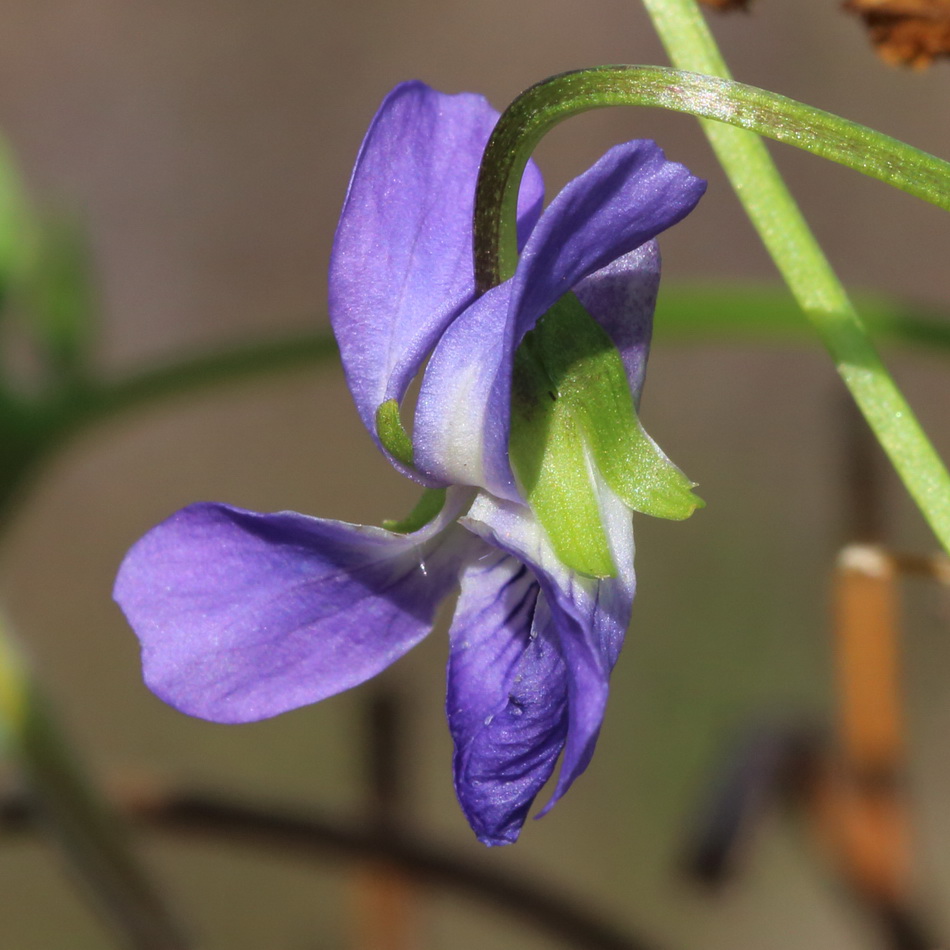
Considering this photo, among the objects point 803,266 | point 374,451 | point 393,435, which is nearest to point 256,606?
point 393,435

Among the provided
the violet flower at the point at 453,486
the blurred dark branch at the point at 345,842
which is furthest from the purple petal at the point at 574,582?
the blurred dark branch at the point at 345,842

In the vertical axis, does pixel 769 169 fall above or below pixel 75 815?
Answer: above

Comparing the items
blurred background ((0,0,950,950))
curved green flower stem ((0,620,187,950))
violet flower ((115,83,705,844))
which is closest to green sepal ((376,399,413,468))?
violet flower ((115,83,705,844))

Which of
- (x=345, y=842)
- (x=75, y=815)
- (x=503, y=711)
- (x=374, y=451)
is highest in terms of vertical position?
(x=503, y=711)

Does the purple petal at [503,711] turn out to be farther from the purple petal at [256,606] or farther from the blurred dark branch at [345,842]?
the blurred dark branch at [345,842]

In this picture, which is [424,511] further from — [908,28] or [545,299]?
[908,28]

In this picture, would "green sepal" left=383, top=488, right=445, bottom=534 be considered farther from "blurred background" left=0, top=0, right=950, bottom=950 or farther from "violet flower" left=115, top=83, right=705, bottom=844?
"blurred background" left=0, top=0, right=950, bottom=950

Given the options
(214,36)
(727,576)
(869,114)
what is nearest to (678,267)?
(869,114)
